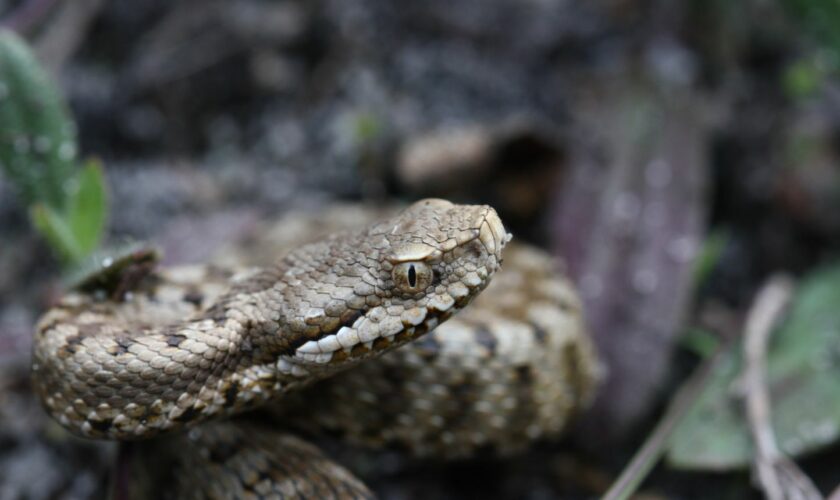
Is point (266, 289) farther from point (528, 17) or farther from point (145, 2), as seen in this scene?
point (528, 17)

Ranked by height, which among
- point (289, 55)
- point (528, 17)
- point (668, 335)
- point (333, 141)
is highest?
point (528, 17)

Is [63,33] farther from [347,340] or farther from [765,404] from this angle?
[765,404]

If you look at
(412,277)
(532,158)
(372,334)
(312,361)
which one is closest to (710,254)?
(532,158)

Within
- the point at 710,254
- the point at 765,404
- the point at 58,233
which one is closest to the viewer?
the point at 58,233

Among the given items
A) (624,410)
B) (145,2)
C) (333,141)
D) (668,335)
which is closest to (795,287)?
(668,335)

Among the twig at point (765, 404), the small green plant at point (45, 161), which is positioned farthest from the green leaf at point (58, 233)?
the twig at point (765, 404)

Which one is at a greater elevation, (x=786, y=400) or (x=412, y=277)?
(x=786, y=400)

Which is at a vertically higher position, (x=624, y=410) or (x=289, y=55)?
(x=289, y=55)
